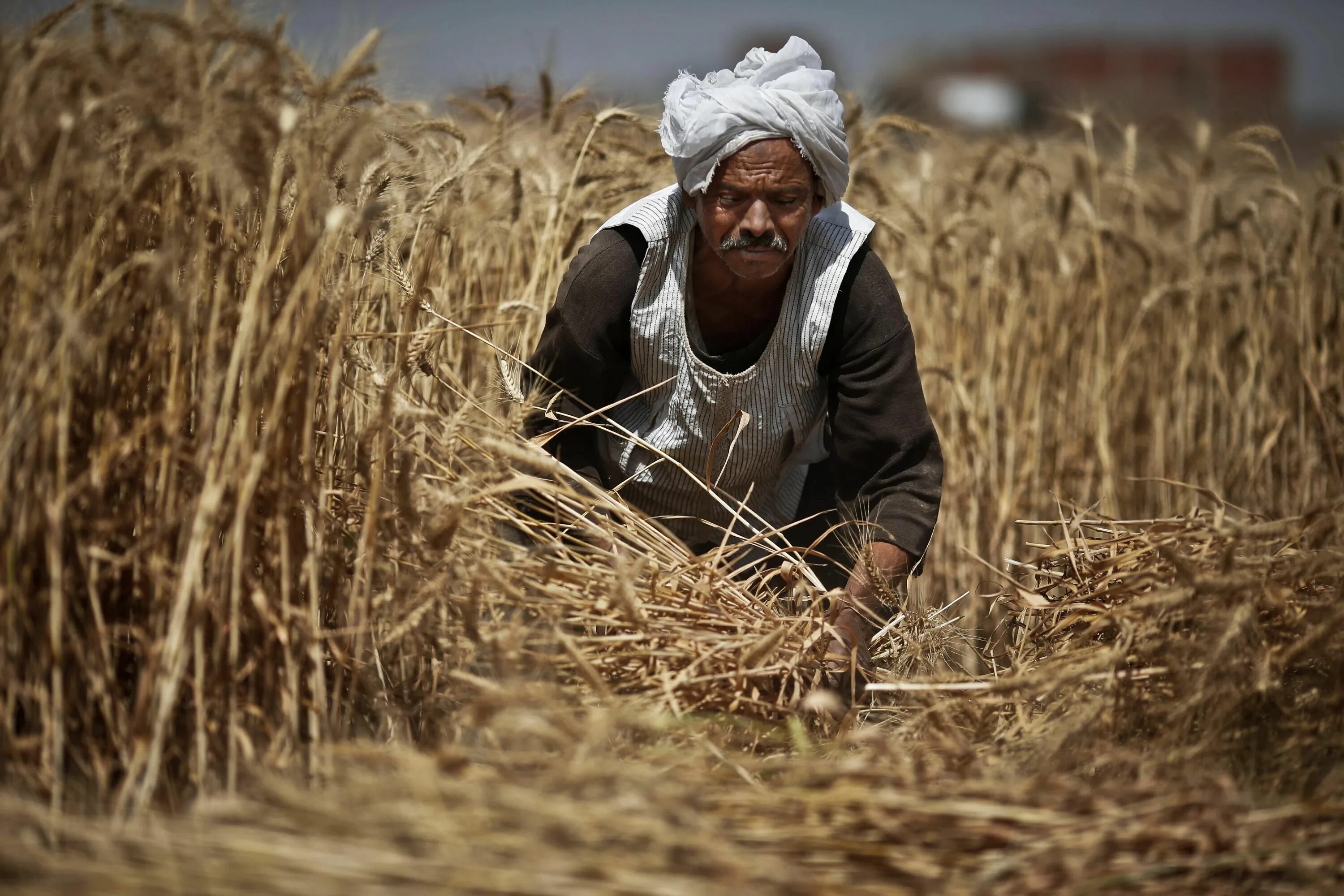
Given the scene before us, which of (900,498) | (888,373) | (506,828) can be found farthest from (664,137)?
(506,828)

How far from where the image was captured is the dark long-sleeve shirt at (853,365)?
6.66ft

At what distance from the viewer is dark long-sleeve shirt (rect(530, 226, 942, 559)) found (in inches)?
79.9

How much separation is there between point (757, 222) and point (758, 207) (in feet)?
0.09

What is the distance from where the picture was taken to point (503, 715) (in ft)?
4.05

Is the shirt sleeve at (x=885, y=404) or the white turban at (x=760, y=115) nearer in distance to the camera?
the white turban at (x=760, y=115)

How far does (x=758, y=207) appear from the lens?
6.23ft

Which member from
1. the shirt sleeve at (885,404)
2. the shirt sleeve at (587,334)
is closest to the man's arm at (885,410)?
the shirt sleeve at (885,404)

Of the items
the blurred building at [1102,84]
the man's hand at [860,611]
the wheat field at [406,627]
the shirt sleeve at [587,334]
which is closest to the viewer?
the wheat field at [406,627]

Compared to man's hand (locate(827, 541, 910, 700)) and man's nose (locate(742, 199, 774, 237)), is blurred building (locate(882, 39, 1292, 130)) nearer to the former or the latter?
man's nose (locate(742, 199, 774, 237))

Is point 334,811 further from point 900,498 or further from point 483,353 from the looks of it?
point 483,353

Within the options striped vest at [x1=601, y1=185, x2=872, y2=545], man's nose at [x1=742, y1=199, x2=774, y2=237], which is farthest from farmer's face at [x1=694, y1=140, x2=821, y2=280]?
striped vest at [x1=601, y1=185, x2=872, y2=545]

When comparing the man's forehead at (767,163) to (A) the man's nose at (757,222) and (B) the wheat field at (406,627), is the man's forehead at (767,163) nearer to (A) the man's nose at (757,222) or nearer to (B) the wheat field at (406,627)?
(A) the man's nose at (757,222)

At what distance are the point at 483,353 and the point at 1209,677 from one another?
1.59 m

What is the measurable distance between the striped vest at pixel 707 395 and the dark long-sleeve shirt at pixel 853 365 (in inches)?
1.3
